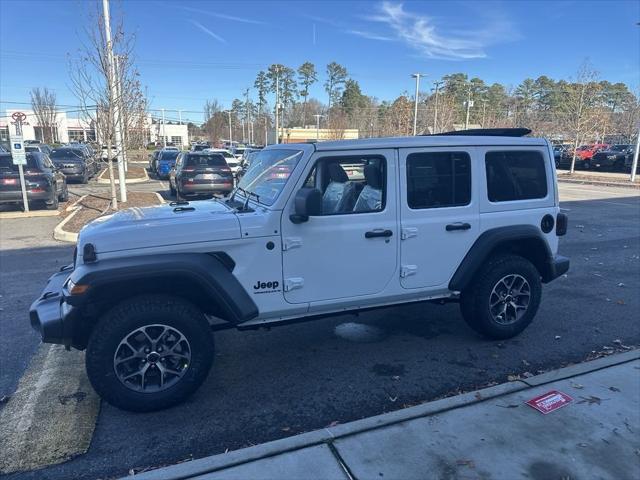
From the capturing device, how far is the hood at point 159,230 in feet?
10.6

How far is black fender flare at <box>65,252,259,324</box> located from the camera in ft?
10.2

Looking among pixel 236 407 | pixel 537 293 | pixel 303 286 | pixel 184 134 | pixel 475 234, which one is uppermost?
pixel 184 134

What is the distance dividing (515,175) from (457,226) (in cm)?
91

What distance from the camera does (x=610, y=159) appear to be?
105ft

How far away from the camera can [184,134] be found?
90500 millimetres

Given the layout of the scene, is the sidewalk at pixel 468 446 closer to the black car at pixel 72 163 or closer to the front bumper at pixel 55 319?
the front bumper at pixel 55 319

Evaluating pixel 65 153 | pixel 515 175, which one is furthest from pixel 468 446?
pixel 65 153

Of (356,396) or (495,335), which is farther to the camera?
(495,335)

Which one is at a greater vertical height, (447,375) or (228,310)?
(228,310)

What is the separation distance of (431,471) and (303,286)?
161 centimetres

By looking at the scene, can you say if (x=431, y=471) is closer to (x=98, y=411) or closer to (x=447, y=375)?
(x=447, y=375)

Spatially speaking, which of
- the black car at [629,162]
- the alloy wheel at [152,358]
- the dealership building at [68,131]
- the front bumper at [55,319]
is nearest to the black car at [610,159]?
the black car at [629,162]

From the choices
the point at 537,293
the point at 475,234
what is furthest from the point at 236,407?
the point at 537,293

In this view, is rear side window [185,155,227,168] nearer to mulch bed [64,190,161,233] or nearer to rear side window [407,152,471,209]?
mulch bed [64,190,161,233]
